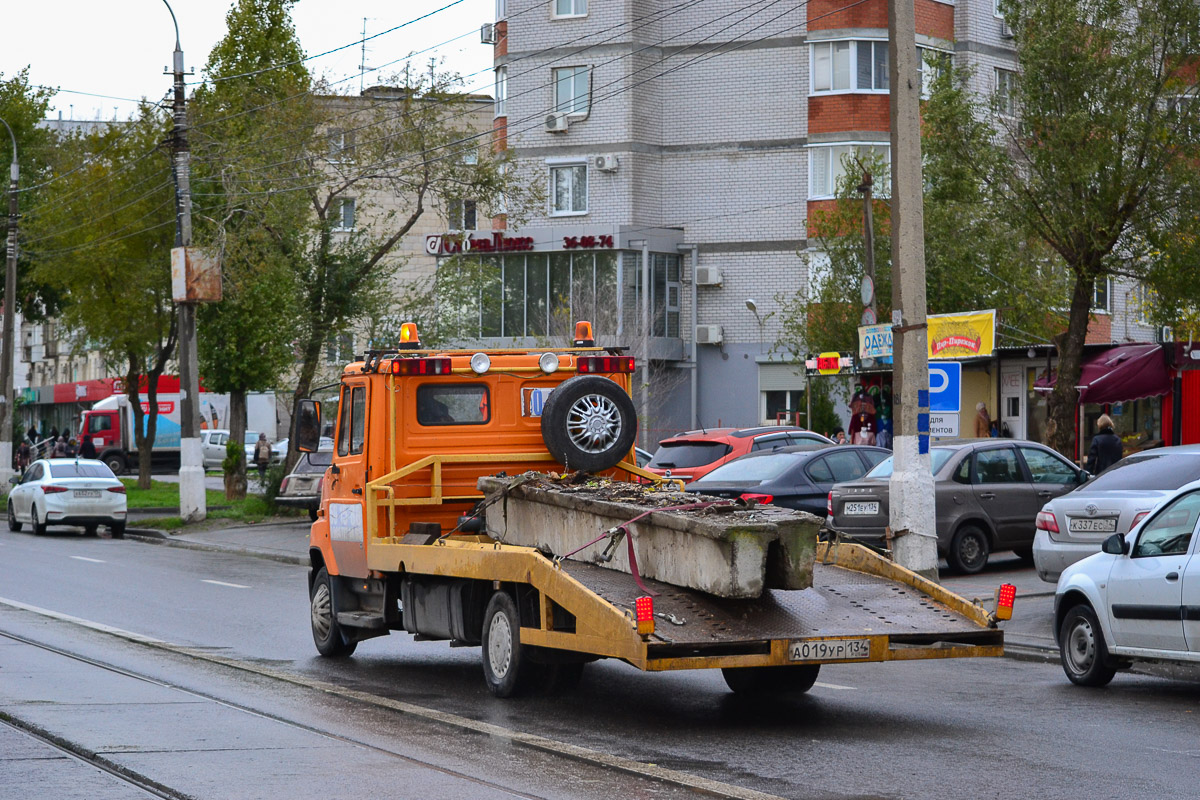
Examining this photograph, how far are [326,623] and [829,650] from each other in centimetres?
554

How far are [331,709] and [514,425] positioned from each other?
120 inches

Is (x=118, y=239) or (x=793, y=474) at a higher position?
(x=118, y=239)

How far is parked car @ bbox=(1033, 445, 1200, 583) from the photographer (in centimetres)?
1447

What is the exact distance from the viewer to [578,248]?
1756 inches

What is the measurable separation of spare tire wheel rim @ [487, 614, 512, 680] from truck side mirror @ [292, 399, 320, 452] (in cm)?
311

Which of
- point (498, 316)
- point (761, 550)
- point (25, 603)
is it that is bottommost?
point (25, 603)

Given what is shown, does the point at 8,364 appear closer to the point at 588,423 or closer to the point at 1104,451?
the point at 1104,451

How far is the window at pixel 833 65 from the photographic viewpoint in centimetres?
4288

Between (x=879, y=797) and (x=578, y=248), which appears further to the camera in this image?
(x=578, y=248)

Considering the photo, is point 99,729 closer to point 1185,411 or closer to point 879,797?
point 879,797

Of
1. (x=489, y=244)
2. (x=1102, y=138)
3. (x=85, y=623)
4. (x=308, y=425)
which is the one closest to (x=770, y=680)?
(x=308, y=425)

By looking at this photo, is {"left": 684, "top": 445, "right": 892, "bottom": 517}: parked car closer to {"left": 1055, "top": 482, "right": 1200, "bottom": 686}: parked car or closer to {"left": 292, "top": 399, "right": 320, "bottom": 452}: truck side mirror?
{"left": 292, "top": 399, "right": 320, "bottom": 452}: truck side mirror

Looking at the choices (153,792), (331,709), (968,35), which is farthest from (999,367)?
(153,792)

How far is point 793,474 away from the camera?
19703 mm
